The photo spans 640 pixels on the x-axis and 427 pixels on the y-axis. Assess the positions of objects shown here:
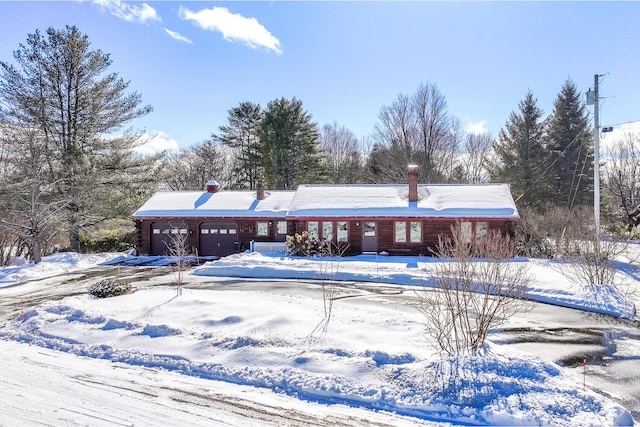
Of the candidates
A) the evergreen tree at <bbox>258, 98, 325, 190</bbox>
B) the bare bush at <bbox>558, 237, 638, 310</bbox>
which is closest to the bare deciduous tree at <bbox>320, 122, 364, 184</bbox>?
the evergreen tree at <bbox>258, 98, 325, 190</bbox>

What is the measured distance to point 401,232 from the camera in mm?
23609

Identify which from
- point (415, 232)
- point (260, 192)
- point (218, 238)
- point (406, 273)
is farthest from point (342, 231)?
point (218, 238)

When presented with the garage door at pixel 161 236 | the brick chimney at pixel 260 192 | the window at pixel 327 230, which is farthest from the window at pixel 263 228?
the garage door at pixel 161 236

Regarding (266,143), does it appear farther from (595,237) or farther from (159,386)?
(159,386)

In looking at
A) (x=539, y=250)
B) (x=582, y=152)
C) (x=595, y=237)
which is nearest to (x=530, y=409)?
(x=595, y=237)

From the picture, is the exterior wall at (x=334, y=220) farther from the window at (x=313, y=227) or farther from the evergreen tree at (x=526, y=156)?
the evergreen tree at (x=526, y=156)

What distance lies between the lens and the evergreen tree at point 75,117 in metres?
24.6

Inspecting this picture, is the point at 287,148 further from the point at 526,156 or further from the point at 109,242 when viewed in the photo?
the point at 526,156

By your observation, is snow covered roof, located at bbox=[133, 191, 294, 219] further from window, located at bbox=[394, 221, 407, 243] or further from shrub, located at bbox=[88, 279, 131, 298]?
shrub, located at bbox=[88, 279, 131, 298]

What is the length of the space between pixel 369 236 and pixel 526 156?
22.2m

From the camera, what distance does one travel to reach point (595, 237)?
13.7m

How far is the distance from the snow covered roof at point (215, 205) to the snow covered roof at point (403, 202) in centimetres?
170

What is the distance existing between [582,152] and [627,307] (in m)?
30.8

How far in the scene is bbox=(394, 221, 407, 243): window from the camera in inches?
928
